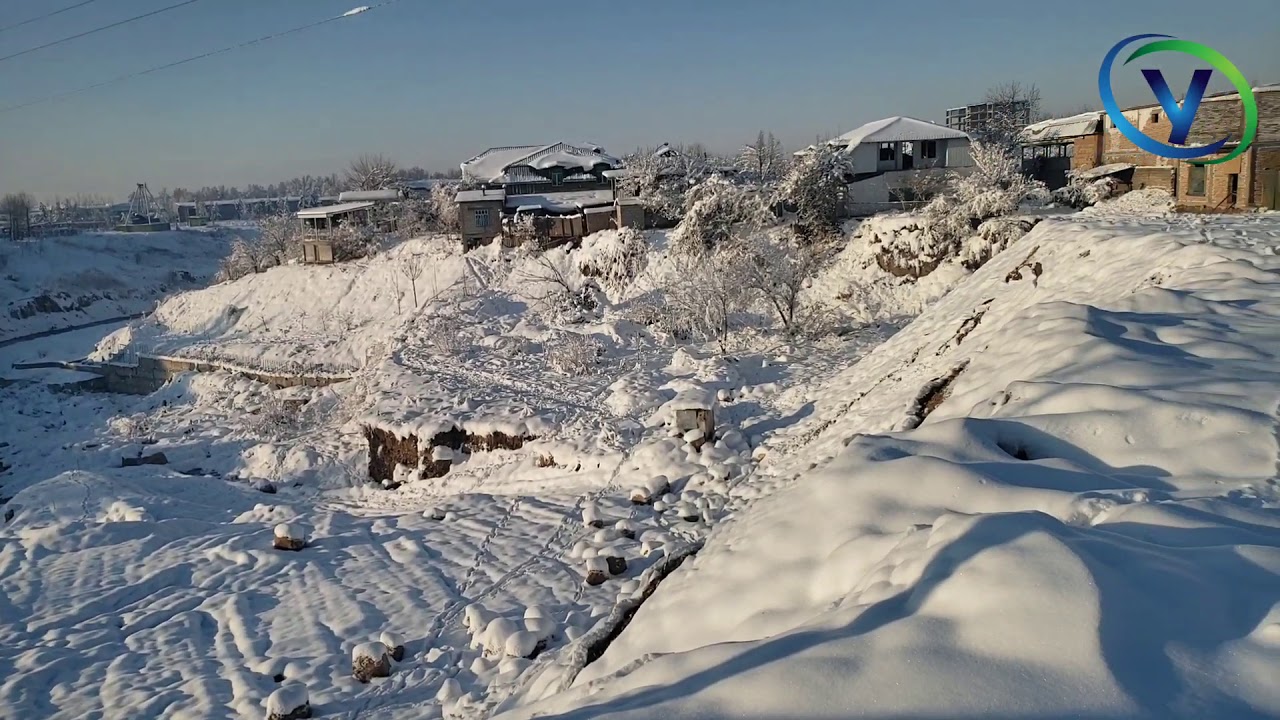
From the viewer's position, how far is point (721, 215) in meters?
23.2

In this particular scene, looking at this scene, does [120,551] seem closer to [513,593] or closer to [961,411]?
[513,593]

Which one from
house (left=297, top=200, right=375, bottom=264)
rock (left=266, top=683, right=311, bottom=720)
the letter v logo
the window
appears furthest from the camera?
house (left=297, top=200, right=375, bottom=264)

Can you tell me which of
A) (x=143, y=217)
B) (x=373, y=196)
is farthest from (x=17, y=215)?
(x=373, y=196)

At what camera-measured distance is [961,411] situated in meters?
7.48

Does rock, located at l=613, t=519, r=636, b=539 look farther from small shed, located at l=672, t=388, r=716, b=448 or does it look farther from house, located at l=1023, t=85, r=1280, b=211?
house, located at l=1023, t=85, r=1280, b=211

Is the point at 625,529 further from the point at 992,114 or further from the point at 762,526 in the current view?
the point at 992,114

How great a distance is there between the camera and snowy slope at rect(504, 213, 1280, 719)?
2898 millimetres

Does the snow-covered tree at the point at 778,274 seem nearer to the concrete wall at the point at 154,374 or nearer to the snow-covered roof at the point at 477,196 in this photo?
the concrete wall at the point at 154,374

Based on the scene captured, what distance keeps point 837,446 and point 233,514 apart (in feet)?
35.8

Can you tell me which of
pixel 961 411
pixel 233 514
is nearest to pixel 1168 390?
pixel 961 411

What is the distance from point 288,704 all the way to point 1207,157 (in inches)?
917

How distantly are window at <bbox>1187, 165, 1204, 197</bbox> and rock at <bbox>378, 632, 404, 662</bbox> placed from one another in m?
22.5

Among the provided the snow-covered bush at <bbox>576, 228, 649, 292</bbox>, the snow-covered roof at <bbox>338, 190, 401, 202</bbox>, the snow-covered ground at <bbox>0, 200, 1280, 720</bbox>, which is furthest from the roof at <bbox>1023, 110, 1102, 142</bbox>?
the snow-covered roof at <bbox>338, 190, 401, 202</bbox>

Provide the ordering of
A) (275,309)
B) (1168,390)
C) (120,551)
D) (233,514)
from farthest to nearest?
(275,309), (233,514), (120,551), (1168,390)
